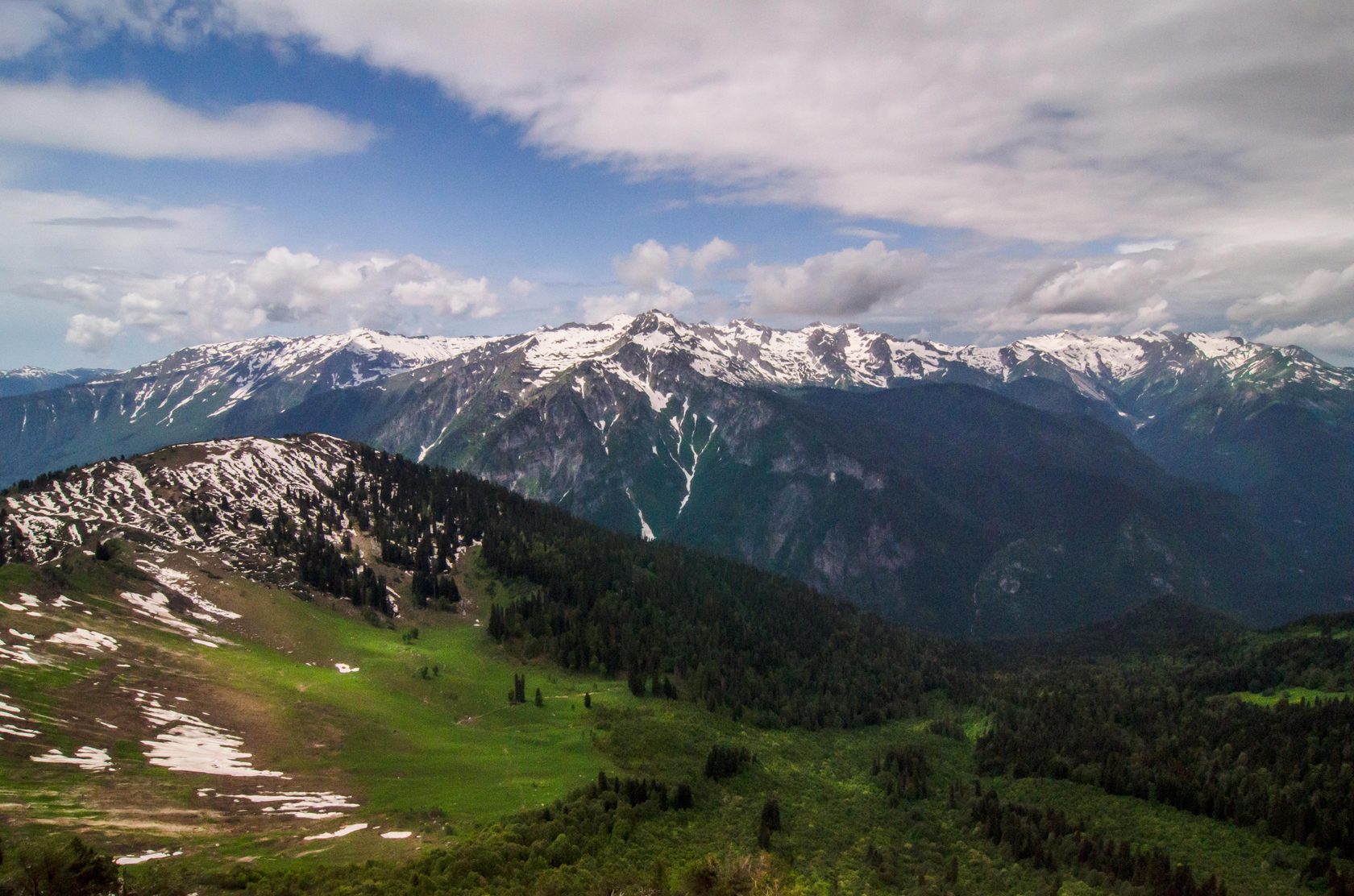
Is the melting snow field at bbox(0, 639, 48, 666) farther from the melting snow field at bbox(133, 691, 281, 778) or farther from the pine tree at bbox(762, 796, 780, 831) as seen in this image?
the pine tree at bbox(762, 796, 780, 831)

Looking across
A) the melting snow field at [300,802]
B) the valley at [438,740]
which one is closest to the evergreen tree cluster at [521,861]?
the valley at [438,740]

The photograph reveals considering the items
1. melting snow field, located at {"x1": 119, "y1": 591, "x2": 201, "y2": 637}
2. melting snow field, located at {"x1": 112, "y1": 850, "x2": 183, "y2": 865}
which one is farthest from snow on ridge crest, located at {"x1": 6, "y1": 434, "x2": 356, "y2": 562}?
melting snow field, located at {"x1": 112, "y1": 850, "x2": 183, "y2": 865}

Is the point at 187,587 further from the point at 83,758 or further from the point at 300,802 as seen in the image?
the point at 300,802

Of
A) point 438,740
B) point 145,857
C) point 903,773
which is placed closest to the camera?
point 145,857

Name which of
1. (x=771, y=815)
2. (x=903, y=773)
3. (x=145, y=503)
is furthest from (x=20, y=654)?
(x=903, y=773)

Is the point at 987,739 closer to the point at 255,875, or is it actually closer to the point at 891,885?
the point at 891,885

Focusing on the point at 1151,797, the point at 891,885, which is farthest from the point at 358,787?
the point at 1151,797
